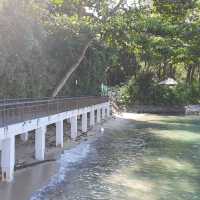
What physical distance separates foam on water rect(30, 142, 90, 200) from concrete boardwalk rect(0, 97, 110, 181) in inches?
48.8

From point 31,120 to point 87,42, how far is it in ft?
66.4

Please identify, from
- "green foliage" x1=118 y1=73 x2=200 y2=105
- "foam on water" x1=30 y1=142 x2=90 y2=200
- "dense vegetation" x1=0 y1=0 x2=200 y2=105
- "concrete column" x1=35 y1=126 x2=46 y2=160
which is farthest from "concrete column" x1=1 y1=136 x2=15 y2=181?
"green foliage" x1=118 y1=73 x2=200 y2=105

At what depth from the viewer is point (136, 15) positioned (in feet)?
134

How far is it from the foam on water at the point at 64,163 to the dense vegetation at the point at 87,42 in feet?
16.1

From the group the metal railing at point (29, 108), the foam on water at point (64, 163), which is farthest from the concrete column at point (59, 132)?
the foam on water at point (64, 163)

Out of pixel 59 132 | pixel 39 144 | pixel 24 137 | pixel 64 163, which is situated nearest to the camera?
pixel 39 144

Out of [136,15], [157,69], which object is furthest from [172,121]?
[157,69]

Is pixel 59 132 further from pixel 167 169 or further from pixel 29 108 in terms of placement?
pixel 167 169

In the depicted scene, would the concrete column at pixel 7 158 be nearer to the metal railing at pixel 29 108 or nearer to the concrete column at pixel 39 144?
the metal railing at pixel 29 108

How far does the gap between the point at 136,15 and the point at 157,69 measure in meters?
35.0

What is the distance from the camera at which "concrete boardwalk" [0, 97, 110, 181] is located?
1969cm

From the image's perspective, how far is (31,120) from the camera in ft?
74.8

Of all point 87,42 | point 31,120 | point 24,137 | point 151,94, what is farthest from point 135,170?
point 151,94

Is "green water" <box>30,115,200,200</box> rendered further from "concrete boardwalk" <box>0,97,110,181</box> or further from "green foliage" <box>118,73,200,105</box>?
"green foliage" <box>118,73,200,105</box>
